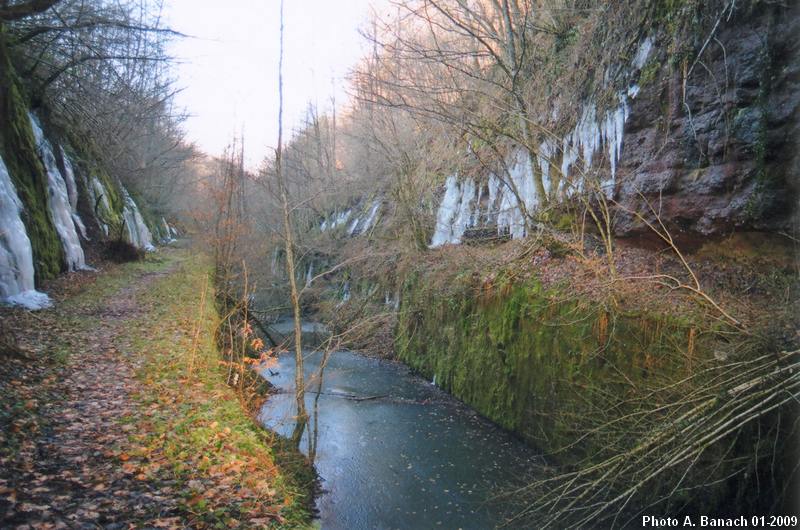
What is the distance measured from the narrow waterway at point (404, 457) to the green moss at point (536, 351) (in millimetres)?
614

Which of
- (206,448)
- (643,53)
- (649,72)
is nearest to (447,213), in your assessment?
(643,53)

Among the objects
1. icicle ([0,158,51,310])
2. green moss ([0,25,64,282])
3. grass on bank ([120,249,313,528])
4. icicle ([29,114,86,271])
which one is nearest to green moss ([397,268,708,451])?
grass on bank ([120,249,313,528])

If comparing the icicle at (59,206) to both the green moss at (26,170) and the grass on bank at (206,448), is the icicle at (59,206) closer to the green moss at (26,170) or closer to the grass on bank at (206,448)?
the green moss at (26,170)

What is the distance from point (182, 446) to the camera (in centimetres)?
501

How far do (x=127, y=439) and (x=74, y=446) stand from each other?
47 cm

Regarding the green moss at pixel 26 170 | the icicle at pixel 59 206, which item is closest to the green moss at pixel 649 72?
the green moss at pixel 26 170

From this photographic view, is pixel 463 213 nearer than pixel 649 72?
No

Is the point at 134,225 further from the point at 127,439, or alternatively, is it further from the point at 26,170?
the point at 127,439

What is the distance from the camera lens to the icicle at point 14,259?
9281mm

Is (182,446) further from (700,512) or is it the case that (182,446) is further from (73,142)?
(73,142)

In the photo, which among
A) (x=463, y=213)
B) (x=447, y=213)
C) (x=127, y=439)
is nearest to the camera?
(x=127, y=439)

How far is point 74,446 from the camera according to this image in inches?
180

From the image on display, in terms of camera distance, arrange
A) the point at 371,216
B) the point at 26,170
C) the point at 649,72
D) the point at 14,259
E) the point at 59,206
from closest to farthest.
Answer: the point at 649,72
the point at 14,259
the point at 26,170
the point at 59,206
the point at 371,216

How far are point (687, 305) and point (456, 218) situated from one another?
10.8m
